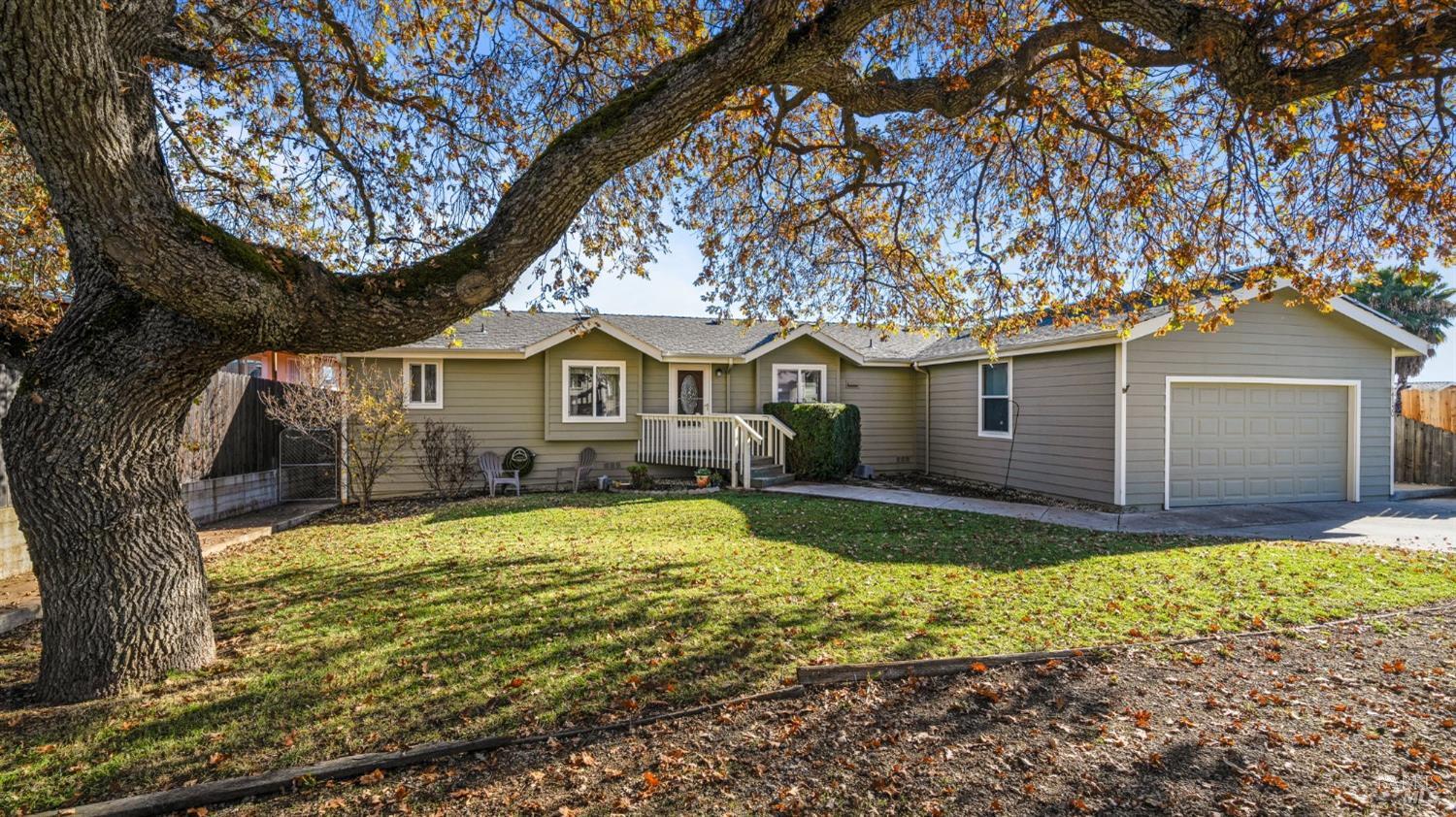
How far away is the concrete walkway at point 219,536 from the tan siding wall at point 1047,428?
37.3ft

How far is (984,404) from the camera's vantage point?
1364 centimetres

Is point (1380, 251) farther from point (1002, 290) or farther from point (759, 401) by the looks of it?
point (759, 401)

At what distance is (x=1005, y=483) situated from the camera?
42.2ft

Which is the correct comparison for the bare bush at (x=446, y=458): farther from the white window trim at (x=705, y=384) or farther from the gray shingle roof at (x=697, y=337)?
the white window trim at (x=705, y=384)

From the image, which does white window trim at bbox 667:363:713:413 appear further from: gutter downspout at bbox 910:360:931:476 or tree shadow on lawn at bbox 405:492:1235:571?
gutter downspout at bbox 910:360:931:476

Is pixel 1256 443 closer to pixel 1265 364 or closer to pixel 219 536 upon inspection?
pixel 1265 364

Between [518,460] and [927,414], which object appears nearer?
[518,460]

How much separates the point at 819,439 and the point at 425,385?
25.9ft

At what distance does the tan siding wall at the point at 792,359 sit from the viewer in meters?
15.1

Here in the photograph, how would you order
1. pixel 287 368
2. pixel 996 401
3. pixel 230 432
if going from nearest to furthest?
pixel 230 432 → pixel 996 401 → pixel 287 368

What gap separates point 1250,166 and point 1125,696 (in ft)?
17.1

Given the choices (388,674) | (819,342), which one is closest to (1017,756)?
(388,674)

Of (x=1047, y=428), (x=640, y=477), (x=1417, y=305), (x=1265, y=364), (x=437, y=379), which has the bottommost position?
(x=640, y=477)

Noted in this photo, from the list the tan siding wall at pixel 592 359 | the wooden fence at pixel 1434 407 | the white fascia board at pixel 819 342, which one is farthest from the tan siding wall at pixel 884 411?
the wooden fence at pixel 1434 407
